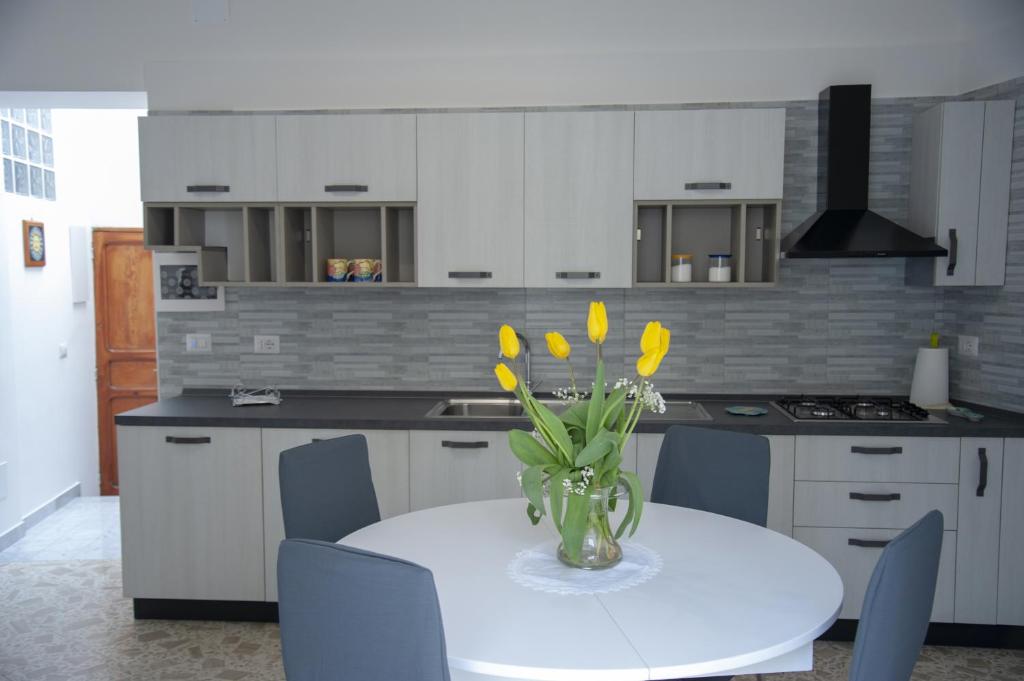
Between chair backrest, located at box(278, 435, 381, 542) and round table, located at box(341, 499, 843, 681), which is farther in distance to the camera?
chair backrest, located at box(278, 435, 381, 542)

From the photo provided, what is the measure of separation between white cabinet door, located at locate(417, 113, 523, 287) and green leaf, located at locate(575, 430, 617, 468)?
6.06 ft

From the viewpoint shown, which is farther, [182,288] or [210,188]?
[182,288]

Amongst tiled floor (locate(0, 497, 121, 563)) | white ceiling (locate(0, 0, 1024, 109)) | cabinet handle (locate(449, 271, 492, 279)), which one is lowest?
tiled floor (locate(0, 497, 121, 563))

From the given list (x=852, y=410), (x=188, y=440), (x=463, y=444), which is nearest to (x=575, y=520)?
(x=463, y=444)

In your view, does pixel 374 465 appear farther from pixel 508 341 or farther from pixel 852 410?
pixel 852 410

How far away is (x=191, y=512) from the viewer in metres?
3.37

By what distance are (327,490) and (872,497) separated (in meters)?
2.21

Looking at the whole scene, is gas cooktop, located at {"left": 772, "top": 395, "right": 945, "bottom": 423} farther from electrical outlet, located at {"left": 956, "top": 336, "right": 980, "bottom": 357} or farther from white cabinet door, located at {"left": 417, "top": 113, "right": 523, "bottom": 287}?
white cabinet door, located at {"left": 417, "top": 113, "right": 523, "bottom": 287}

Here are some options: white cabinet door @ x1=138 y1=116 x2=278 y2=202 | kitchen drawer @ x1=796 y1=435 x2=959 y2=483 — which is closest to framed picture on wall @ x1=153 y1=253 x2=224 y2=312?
white cabinet door @ x1=138 y1=116 x2=278 y2=202

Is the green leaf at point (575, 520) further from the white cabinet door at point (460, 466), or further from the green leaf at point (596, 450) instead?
the white cabinet door at point (460, 466)

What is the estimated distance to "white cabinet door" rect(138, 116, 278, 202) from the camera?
3.54m

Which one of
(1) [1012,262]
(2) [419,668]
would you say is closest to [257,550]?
(2) [419,668]

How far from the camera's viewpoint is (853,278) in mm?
3742

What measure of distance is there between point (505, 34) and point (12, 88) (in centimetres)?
245
